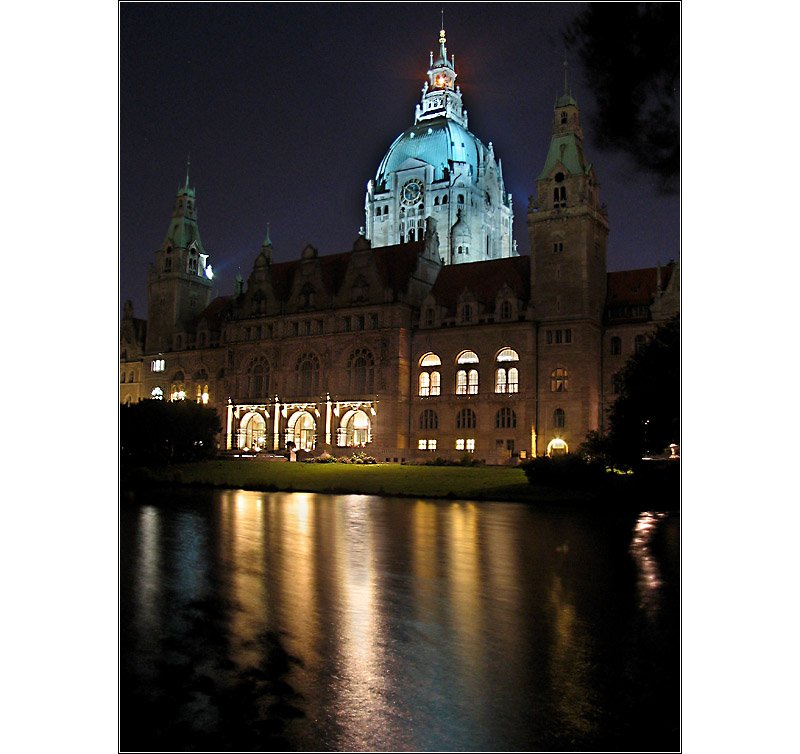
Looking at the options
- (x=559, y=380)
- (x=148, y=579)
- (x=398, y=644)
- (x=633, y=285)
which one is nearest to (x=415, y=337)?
(x=559, y=380)

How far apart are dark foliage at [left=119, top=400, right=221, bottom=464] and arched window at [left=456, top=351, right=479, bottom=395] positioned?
26.1 m

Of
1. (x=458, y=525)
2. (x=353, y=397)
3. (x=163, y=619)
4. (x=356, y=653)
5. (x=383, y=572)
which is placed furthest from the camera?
(x=353, y=397)

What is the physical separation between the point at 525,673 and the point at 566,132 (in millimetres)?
75275

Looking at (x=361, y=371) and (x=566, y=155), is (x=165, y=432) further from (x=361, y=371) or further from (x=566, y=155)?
(x=566, y=155)

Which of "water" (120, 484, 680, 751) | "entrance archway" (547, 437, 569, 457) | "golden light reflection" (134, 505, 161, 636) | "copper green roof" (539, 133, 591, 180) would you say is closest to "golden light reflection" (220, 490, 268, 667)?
"water" (120, 484, 680, 751)

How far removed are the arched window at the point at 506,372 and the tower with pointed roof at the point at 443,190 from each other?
148 feet

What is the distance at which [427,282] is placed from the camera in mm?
90062

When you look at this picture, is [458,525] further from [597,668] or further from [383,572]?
[597,668]

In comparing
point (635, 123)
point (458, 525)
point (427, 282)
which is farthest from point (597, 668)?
point (427, 282)

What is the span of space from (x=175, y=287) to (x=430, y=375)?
1707 inches

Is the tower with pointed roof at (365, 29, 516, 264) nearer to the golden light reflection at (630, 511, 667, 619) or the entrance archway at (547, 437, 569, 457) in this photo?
the entrance archway at (547, 437, 569, 457)

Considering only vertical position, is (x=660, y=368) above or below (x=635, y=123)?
below

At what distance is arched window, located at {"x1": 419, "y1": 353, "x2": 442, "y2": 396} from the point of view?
8144 cm
